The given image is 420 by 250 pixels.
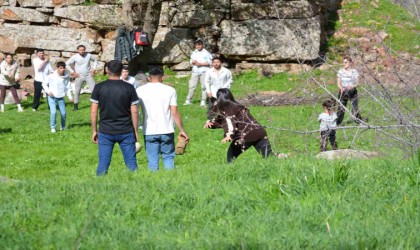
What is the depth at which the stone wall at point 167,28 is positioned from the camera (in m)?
21.5

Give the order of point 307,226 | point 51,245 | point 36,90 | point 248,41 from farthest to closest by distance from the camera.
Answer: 1. point 248,41
2. point 36,90
3. point 307,226
4. point 51,245

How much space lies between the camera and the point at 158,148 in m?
8.70

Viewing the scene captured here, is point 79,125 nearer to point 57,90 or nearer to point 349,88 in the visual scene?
point 57,90

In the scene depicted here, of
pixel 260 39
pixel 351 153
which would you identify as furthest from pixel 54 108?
pixel 260 39

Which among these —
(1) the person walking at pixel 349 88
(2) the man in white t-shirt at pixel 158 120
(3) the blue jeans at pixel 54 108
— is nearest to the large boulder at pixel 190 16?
(3) the blue jeans at pixel 54 108

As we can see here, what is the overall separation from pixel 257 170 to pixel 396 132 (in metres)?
2.35

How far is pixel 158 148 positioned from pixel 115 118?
0.67 metres

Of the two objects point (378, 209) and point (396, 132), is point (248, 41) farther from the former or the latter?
point (378, 209)

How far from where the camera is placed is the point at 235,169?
7.49 metres

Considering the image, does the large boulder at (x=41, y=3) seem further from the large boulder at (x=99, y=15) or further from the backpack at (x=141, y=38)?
the backpack at (x=141, y=38)

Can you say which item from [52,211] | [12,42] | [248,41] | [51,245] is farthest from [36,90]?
[51,245]

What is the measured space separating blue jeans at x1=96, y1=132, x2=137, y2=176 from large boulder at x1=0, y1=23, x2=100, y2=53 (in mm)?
14013

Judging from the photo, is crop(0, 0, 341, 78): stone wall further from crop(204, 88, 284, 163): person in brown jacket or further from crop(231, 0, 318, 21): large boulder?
crop(204, 88, 284, 163): person in brown jacket

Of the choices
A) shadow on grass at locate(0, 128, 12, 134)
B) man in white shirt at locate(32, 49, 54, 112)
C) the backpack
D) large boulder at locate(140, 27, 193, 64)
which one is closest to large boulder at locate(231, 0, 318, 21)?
large boulder at locate(140, 27, 193, 64)
